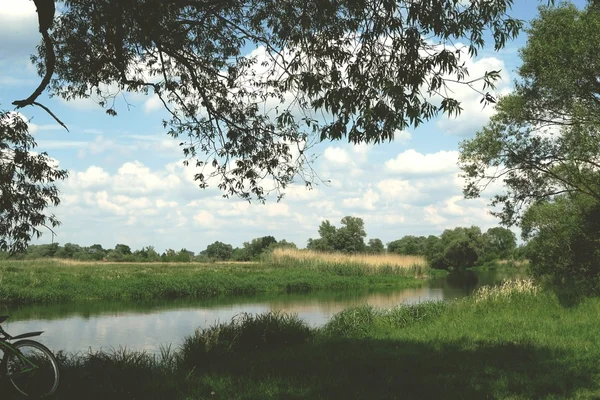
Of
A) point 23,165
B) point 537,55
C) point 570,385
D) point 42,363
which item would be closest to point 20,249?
point 23,165

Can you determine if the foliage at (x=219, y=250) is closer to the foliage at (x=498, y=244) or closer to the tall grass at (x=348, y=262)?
→ the tall grass at (x=348, y=262)

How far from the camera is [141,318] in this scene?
20469 mm

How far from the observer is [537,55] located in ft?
56.4

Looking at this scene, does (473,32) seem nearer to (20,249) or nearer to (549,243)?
(20,249)

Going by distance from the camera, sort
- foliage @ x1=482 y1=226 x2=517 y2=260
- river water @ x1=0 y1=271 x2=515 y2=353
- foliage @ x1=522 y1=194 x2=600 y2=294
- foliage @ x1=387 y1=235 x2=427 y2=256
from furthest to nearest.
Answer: foliage @ x1=387 y1=235 x2=427 y2=256, foliage @ x1=482 y1=226 x2=517 y2=260, foliage @ x1=522 y1=194 x2=600 y2=294, river water @ x1=0 y1=271 x2=515 y2=353

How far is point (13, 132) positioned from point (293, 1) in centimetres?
567

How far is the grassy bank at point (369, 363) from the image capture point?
22.1 ft

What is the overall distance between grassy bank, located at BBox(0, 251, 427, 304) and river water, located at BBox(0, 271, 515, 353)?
5.84 feet

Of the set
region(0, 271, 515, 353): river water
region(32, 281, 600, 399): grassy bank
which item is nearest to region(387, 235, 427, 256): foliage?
region(0, 271, 515, 353): river water

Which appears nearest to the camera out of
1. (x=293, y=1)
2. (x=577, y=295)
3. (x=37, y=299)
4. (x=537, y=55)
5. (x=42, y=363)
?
(x=42, y=363)

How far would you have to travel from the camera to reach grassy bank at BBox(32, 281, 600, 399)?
6.74 metres

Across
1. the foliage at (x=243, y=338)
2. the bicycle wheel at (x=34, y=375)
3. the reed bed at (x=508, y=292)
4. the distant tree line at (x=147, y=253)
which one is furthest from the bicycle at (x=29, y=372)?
the distant tree line at (x=147, y=253)

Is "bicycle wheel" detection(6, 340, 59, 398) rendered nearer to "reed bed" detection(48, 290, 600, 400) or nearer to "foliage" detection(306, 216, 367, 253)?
"reed bed" detection(48, 290, 600, 400)

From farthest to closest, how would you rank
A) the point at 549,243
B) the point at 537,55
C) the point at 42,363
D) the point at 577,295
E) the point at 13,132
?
the point at 549,243 → the point at 537,55 → the point at 577,295 → the point at 13,132 → the point at 42,363
